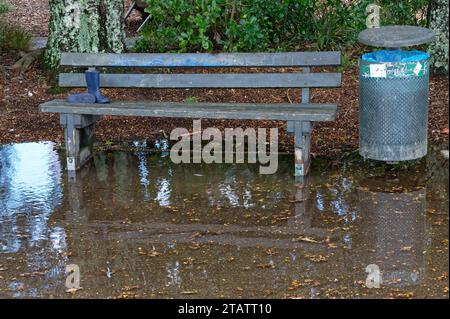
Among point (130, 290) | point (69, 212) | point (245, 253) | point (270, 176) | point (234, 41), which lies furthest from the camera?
point (234, 41)

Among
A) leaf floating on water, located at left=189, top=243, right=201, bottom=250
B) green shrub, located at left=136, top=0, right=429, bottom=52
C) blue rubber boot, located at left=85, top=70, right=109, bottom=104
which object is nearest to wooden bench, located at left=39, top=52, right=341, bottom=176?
blue rubber boot, located at left=85, top=70, right=109, bottom=104

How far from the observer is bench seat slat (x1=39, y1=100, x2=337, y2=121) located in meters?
6.87

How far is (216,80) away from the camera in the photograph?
25.2 ft

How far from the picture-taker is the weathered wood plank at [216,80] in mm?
7406

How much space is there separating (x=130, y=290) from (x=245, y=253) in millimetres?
838

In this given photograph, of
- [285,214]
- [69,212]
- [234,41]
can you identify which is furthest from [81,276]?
[234,41]

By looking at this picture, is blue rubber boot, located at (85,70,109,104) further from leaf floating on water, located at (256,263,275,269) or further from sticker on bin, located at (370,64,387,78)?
leaf floating on water, located at (256,263,275,269)

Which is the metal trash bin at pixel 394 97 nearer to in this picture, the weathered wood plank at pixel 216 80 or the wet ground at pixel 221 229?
the wet ground at pixel 221 229

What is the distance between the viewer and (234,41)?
1068 cm

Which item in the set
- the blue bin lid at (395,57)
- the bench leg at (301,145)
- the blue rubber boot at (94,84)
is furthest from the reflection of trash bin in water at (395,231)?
the blue rubber boot at (94,84)

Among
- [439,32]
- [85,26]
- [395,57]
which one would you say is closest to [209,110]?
[395,57]

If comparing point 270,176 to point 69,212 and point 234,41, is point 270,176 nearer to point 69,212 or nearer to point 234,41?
point 69,212

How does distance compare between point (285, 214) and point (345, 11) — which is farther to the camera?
point (345, 11)

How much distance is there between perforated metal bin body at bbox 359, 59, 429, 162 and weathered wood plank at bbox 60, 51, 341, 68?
22.1 inches
